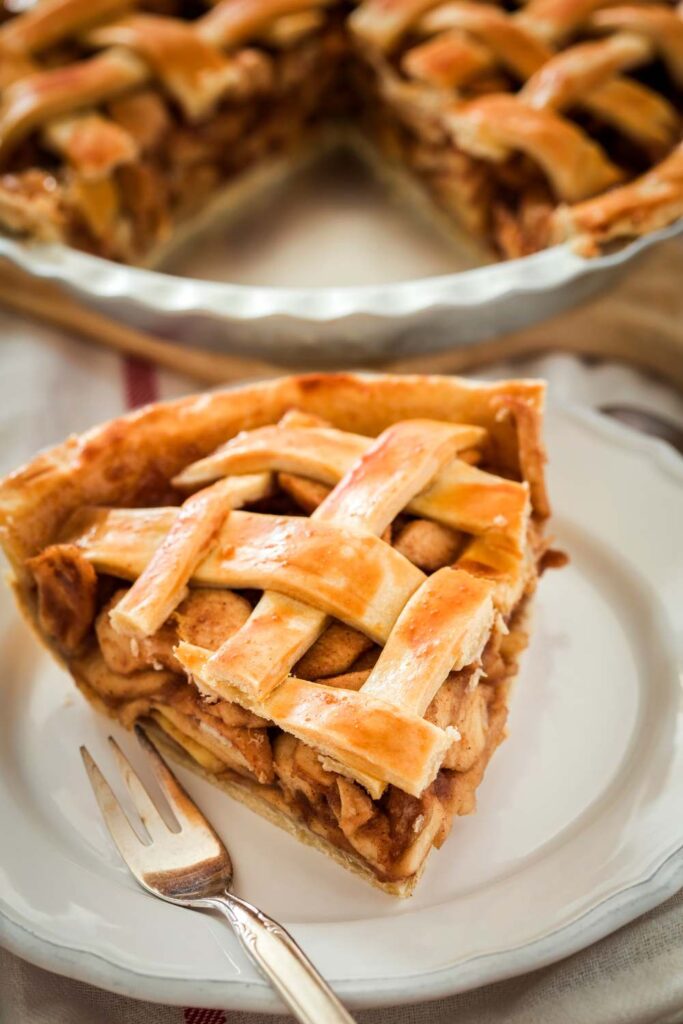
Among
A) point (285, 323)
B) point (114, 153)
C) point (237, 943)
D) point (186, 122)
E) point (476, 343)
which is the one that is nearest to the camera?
point (237, 943)

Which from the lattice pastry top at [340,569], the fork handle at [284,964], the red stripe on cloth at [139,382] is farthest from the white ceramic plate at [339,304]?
the fork handle at [284,964]

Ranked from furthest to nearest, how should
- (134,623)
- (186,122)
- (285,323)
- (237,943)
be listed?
(186,122)
(285,323)
(134,623)
(237,943)

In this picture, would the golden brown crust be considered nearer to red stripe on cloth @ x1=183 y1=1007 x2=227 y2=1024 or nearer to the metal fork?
the metal fork

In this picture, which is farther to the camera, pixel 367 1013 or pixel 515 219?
pixel 515 219

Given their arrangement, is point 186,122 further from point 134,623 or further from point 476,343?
point 134,623

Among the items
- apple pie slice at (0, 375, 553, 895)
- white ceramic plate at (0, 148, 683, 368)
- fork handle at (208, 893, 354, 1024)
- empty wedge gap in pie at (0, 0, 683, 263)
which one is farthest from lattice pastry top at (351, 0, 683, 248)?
fork handle at (208, 893, 354, 1024)

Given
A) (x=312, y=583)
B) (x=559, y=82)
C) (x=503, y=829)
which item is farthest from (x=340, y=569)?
(x=559, y=82)

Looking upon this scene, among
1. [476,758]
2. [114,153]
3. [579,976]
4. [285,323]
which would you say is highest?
[114,153]

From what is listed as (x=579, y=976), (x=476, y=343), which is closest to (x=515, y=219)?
(x=476, y=343)
